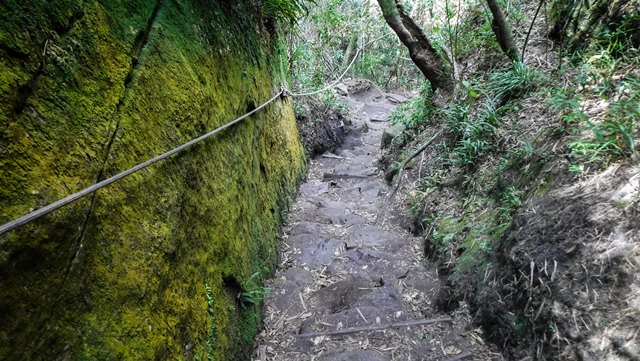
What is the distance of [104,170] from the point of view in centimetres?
135

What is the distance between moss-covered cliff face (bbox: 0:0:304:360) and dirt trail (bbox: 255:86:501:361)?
459mm

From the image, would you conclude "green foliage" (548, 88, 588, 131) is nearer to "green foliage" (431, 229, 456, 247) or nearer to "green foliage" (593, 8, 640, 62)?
"green foliage" (593, 8, 640, 62)

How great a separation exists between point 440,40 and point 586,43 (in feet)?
9.40

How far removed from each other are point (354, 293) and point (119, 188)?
2237mm

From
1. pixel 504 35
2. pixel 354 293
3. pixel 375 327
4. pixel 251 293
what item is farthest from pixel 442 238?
pixel 504 35

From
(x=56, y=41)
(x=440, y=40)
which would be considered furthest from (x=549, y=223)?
(x=440, y=40)

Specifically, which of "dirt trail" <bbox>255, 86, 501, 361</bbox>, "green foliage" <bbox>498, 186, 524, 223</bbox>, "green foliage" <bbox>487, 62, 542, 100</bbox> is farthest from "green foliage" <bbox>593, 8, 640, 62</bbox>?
"dirt trail" <bbox>255, 86, 501, 361</bbox>

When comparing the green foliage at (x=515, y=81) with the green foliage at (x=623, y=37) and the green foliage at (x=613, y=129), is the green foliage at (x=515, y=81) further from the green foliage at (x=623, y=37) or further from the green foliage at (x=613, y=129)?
the green foliage at (x=613, y=129)

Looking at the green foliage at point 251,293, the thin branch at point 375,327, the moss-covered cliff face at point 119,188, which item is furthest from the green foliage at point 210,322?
the thin branch at point 375,327

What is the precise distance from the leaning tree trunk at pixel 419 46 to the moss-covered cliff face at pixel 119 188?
394 centimetres

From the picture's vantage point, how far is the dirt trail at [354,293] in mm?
2473

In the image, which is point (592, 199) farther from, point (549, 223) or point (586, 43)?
point (586, 43)

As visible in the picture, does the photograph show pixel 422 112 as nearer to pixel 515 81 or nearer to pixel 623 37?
pixel 515 81

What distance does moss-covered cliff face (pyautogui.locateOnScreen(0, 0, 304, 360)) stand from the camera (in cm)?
103
